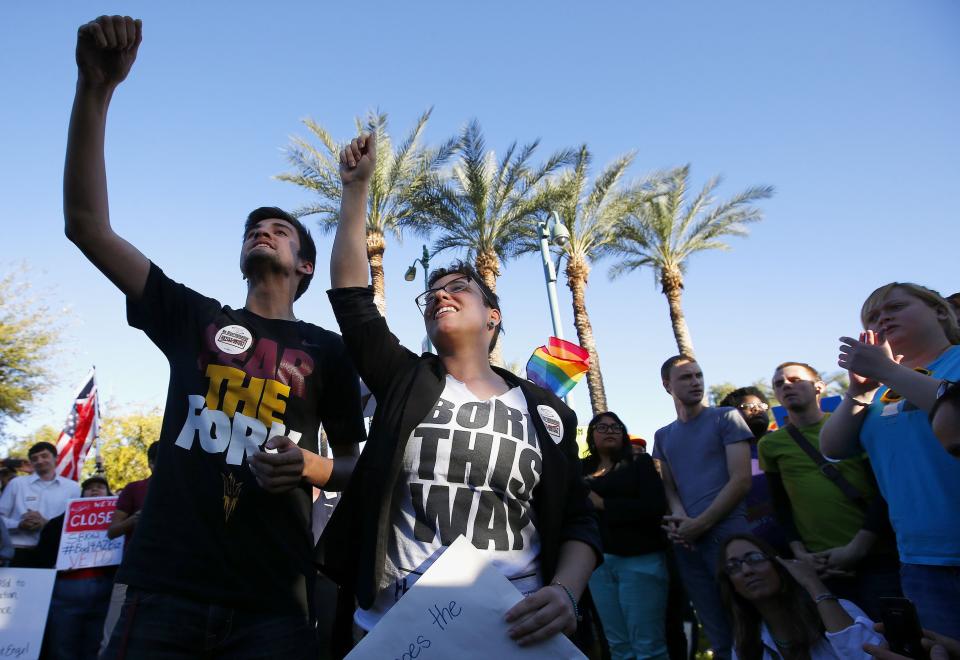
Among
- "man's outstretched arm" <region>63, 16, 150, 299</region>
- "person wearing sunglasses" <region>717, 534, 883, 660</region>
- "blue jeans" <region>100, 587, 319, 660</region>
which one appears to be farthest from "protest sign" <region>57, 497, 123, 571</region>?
"person wearing sunglasses" <region>717, 534, 883, 660</region>

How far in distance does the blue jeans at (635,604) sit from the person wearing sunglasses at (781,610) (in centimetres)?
A: 129

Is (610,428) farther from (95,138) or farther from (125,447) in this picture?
(125,447)

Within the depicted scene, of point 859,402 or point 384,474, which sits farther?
point 859,402

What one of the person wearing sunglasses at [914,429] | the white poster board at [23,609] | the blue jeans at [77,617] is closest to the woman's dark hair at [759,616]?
the person wearing sunglasses at [914,429]

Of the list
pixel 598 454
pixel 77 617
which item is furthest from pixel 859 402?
pixel 77 617

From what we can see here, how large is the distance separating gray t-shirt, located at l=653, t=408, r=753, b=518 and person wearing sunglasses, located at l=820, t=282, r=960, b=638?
1.54m

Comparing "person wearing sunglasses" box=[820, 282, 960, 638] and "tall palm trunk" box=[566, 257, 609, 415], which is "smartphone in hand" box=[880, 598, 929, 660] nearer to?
"person wearing sunglasses" box=[820, 282, 960, 638]

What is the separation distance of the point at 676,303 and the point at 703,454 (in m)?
16.4

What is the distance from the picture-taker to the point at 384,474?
1.91m

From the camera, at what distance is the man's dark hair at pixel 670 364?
5207 millimetres

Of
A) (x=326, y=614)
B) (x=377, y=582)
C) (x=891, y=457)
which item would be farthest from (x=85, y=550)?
(x=891, y=457)

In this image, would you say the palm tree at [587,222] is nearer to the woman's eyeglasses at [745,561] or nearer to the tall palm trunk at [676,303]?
the tall palm trunk at [676,303]

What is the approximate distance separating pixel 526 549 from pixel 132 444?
108ft

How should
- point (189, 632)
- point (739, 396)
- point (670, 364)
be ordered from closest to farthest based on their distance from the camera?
1. point (189, 632)
2. point (670, 364)
3. point (739, 396)
